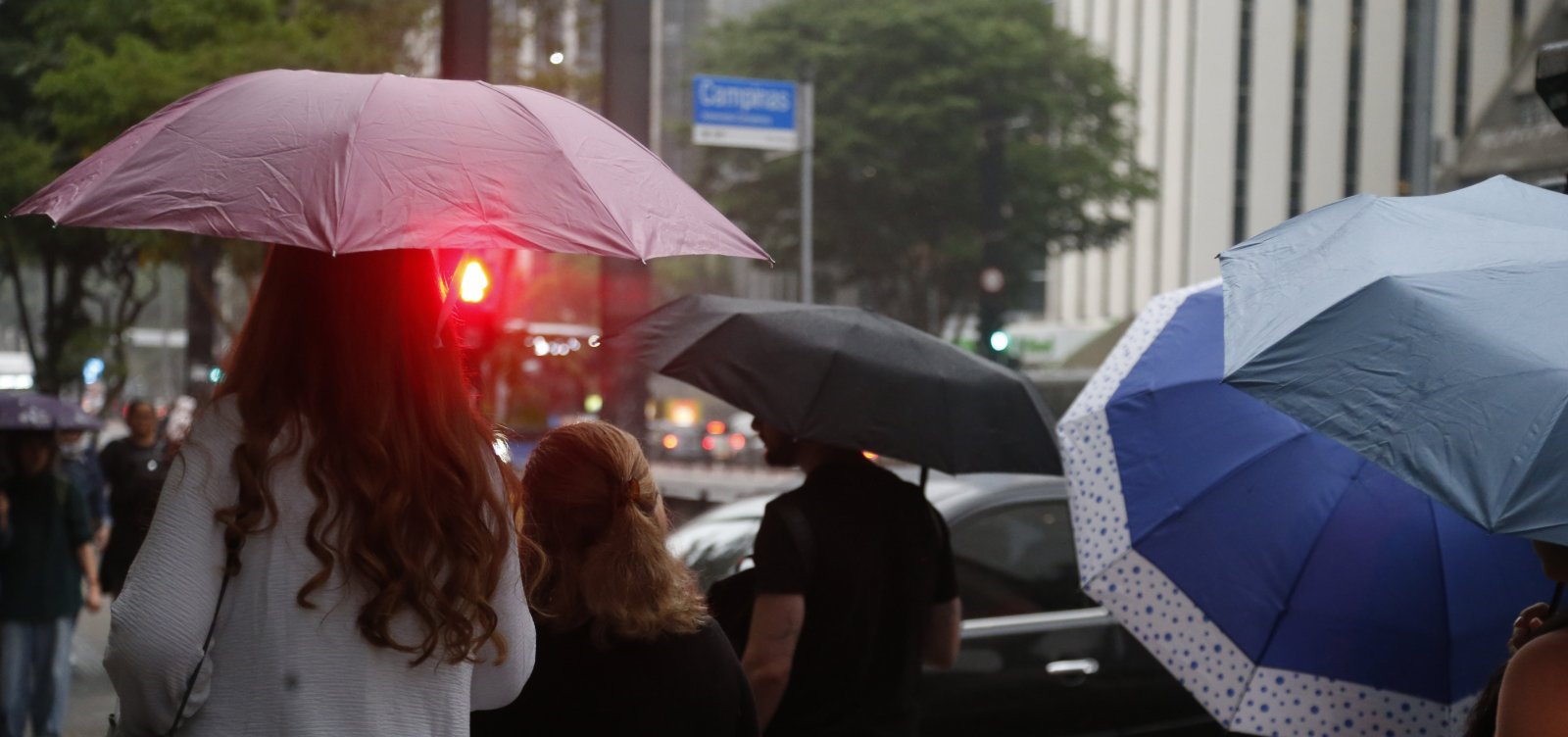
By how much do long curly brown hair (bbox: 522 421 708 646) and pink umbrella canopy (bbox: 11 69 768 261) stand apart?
39cm

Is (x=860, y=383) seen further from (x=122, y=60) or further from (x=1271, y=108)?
(x=1271, y=108)

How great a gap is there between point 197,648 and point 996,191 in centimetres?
1779

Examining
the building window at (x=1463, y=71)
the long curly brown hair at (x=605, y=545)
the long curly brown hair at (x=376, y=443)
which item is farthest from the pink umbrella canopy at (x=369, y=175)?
the building window at (x=1463, y=71)

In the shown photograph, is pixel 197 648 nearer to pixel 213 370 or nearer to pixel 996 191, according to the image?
pixel 996 191

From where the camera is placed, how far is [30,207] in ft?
7.93

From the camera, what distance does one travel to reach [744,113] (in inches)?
750

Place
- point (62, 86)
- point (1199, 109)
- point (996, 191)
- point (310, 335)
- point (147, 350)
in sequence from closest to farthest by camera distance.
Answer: point (310, 335) → point (62, 86) → point (996, 191) → point (1199, 109) → point (147, 350)

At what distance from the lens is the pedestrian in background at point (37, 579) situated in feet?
25.0

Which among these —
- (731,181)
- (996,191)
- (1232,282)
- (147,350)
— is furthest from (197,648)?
(147,350)

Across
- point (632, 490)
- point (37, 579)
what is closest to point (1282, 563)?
point (632, 490)

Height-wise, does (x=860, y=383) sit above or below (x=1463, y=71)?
below

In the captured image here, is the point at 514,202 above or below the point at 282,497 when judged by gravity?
above

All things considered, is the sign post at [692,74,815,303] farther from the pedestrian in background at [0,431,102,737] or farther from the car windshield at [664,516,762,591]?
the car windshield at [664,516,762,591]

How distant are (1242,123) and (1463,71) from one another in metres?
6.30
